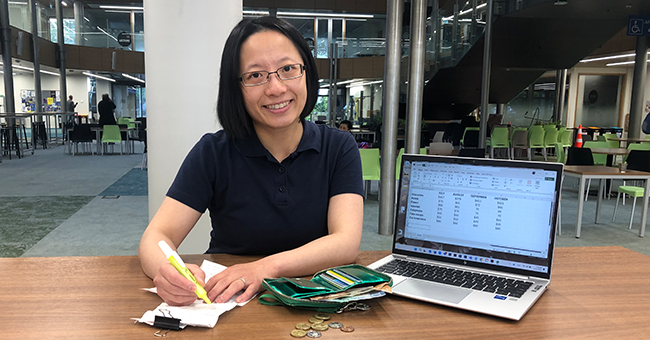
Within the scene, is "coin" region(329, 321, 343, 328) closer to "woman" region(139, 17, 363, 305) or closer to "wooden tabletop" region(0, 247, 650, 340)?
"wooden tabletop" region(0, 247, 650, 340)

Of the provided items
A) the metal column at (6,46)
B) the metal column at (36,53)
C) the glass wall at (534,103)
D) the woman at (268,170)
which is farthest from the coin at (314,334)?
the glass wall at (534,103)

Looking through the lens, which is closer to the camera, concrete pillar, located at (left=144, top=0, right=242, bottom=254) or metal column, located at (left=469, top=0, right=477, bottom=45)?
concrete pillar, located at (left=144, top=0, right=242, bottom=254)

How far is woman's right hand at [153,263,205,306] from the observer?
0.95m

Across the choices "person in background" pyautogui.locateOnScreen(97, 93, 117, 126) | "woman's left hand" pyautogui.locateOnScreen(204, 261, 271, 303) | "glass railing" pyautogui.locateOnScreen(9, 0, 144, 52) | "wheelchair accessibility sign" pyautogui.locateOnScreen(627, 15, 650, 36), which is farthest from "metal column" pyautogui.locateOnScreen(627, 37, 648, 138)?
"glass railing" pyautogui.locateOnScreen(9, 0, 144, 52)

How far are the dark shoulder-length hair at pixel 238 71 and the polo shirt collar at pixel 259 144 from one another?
2 cm

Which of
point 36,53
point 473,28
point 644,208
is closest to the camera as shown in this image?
point 644,208

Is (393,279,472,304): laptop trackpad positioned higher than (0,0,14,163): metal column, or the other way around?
(0,0,14,163): metal column

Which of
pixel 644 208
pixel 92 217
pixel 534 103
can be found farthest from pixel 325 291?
pixel 534 103

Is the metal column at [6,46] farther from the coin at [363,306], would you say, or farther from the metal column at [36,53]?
the coin at [363,306]

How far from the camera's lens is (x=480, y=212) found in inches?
46.4

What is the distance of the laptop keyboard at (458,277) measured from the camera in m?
1.08

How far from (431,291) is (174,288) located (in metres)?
0.57

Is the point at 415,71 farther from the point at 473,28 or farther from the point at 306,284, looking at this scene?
the point at 473,28

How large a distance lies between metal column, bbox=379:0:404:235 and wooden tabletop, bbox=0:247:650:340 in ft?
11.7
